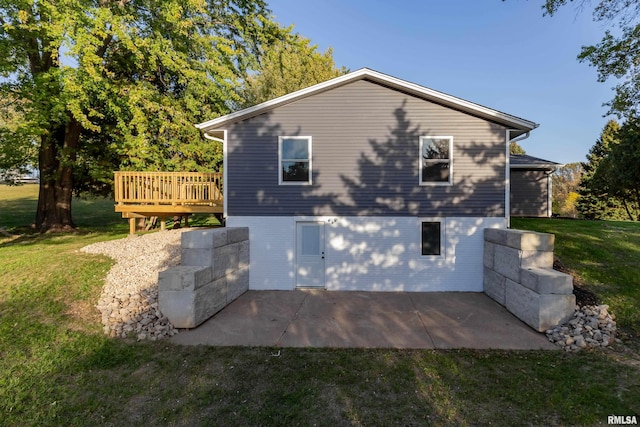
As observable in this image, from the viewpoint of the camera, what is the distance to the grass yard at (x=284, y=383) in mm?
3389

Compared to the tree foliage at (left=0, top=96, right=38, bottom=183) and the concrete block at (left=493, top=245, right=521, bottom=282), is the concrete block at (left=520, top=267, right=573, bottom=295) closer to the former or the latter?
the concrete block at (left=493, top=245, right=521, bottom=282)

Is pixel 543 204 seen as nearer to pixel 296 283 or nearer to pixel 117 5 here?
pixel 296 283

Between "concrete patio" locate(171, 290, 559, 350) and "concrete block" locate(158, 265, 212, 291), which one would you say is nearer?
"concrete patio" locate(171, 290, 559, 350)

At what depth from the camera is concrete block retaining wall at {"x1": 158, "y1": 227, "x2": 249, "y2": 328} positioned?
560 centimetres

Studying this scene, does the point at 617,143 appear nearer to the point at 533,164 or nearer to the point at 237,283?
the point at 533,164

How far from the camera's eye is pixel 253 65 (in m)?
16.7

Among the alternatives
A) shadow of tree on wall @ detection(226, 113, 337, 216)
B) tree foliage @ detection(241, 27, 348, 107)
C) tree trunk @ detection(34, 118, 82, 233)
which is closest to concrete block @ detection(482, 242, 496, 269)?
shadow of tree on wall @ detection(226, 113, 337, 216)

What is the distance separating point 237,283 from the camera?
299 inches

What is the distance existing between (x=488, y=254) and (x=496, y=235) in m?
0.70

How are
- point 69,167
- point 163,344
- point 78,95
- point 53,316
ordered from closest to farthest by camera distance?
point 163,344
point 53,316
point 78,95
point 69,167

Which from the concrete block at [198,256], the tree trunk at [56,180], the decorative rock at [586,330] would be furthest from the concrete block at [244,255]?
the tree trunk at [56,180]

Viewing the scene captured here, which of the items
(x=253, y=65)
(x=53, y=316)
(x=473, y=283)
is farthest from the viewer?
(x=253, y=65)

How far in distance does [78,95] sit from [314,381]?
14.8m

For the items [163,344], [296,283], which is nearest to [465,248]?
[296,283]
